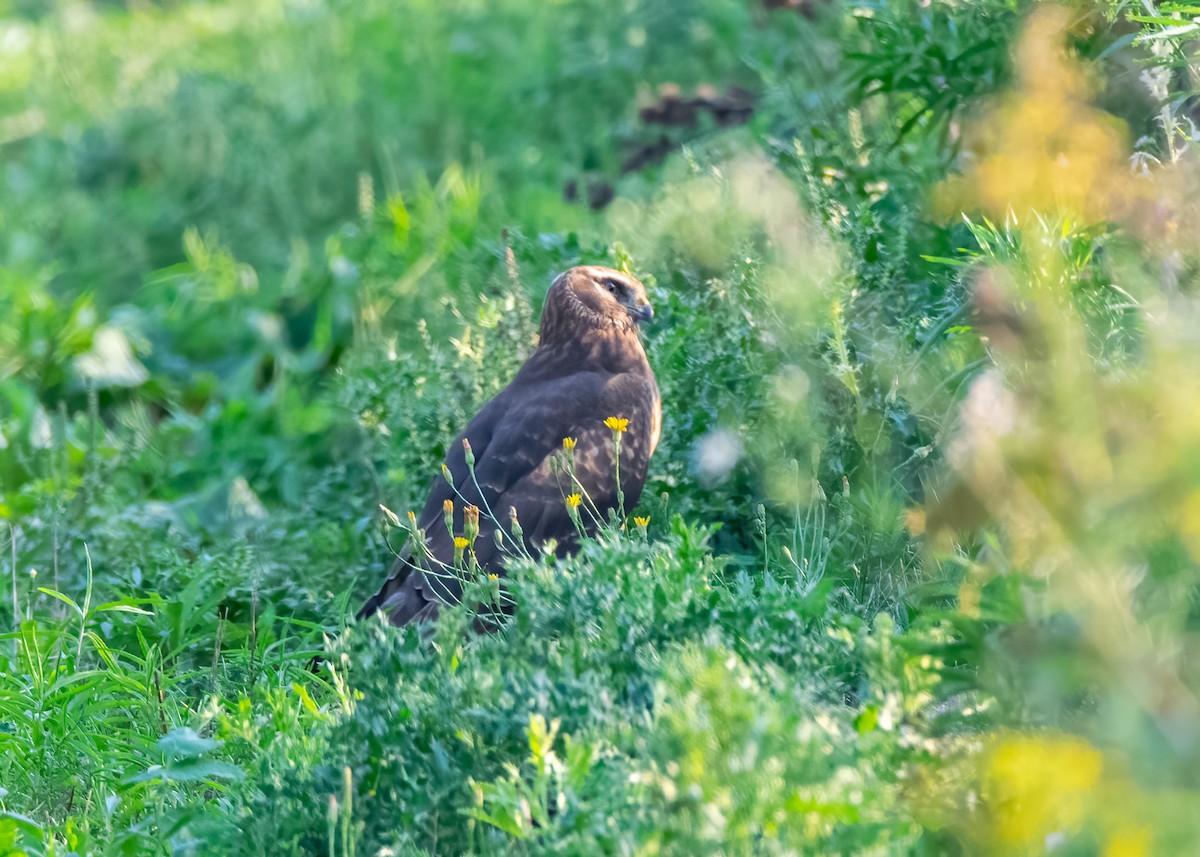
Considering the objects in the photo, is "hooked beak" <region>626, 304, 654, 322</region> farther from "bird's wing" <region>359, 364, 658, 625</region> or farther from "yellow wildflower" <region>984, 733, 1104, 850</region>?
"yellow wildflower" <region>984, 733, 1104, 850</region>

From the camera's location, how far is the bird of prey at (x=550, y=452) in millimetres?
4012

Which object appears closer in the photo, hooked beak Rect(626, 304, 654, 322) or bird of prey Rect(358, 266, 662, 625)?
bird of prey Rect(358, 266, 662, 625)

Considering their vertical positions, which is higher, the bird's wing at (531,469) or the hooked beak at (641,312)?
the hooked beak at (641,312)

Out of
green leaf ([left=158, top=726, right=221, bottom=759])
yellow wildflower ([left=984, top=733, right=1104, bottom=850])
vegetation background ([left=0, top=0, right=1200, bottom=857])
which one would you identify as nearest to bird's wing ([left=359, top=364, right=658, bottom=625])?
vegetation background ([left=0, top=0, right=1200, bottom=857])

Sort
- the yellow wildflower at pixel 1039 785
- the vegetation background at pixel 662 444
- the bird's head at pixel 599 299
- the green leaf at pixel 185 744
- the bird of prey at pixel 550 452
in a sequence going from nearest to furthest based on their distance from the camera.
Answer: the yellow wildflower at pixel 1039 785, the vegetation background at pixel 662 444, the green leaf at pixel 185 744, the bird of prey at pixel 550 452, the bird's head at pixel 599 299

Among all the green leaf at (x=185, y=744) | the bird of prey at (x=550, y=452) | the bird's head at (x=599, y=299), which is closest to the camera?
the green leaf at (x=185, y=744)

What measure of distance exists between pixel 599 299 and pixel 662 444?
0.51 metres

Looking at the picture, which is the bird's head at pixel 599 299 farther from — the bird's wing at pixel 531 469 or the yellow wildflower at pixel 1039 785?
the yellow wildflower at pixel 1039 785

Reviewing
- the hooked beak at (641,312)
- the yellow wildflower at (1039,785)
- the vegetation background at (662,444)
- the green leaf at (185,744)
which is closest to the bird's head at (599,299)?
the hooked beak at (641,312)

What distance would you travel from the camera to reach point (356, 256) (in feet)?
23.1

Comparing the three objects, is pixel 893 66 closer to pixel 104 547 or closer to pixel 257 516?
pixel 257 516

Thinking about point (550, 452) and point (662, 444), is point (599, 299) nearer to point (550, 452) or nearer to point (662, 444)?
point (662, 444)

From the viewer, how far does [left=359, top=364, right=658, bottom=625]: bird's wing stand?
13.2 ft

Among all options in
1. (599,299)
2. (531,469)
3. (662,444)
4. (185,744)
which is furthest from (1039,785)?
(599,299)
